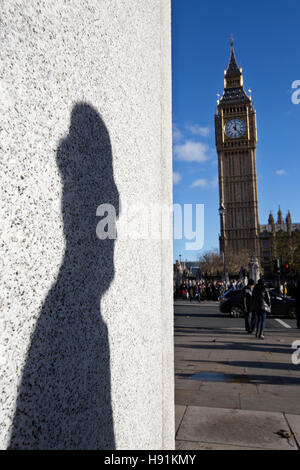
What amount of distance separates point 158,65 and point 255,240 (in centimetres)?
9241

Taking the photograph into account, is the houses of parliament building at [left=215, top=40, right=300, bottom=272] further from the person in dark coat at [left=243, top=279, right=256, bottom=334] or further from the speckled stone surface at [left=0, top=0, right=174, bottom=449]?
the speckled stone surface at [left=0, top=0, right=174, bottom=449]

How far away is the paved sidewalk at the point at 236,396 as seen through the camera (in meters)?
3.45

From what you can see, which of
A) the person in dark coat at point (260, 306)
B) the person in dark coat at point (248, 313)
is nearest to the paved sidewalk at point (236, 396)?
the person in dark coat at point (260, 306)

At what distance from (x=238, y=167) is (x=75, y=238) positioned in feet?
321

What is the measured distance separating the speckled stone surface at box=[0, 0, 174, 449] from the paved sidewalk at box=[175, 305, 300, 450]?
146 cm

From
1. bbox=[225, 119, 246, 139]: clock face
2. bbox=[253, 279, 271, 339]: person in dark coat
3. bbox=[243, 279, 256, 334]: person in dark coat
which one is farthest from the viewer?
bbox=[225, 119, 246, 139]: clock face

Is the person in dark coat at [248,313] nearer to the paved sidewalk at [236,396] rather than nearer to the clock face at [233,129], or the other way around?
the paved sidewalk at [236,396]

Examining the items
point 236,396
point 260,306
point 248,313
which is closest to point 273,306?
point 248,313

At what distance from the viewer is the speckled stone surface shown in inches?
41.4

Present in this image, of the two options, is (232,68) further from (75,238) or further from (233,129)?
(75,238)

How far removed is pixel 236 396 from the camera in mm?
4883

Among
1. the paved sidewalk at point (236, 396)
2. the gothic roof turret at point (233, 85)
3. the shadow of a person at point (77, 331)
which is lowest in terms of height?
the paved sidewalk at point (236, 396)

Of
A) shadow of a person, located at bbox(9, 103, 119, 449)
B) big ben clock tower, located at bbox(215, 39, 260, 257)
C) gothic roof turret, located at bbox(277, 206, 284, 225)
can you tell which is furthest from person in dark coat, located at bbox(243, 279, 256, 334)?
gothic roof turret, located at bbox(277, 206, 284, 225)

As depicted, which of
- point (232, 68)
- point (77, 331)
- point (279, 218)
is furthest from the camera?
point (279, 218)
